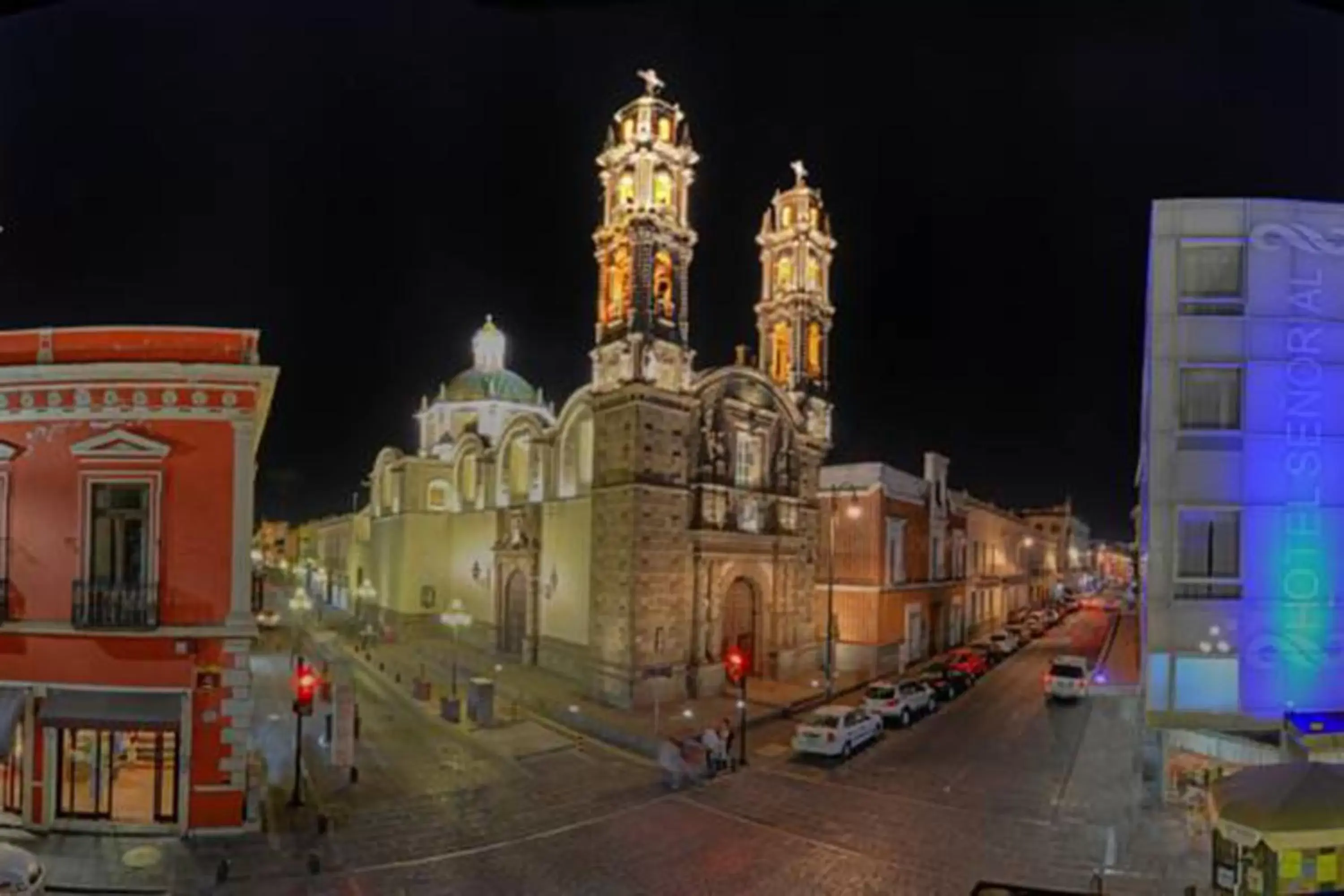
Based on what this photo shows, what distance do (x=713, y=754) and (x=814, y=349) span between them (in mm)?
20964

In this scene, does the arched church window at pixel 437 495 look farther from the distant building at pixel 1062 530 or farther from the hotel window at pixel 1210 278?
the distant building at pixel 1062 530

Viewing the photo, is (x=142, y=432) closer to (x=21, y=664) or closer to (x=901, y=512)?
(x=21, y=664)

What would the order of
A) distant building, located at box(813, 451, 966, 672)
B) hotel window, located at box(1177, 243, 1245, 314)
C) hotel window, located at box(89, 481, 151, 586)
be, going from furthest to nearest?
distant building, located at box(813, 451, 966, 672)
hotel window, located at box(1177, 243, 1245, 314)
hotel window, located at box(89, 481, 151, 586)

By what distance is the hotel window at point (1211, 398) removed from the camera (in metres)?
15.7

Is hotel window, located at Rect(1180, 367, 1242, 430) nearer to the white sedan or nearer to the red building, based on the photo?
the white sedan

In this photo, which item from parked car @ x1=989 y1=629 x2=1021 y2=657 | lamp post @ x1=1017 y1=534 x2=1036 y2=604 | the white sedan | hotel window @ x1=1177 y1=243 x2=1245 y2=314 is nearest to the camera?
hotel window @ x1=1177 y1=243 x2=1245 y2=314

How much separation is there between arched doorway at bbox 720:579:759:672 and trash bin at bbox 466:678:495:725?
32.0 ft

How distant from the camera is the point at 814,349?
37.5 metres

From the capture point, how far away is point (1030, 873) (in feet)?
45.8

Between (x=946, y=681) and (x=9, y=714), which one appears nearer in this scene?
(x=9, y=714)

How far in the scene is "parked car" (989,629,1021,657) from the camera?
4053cm

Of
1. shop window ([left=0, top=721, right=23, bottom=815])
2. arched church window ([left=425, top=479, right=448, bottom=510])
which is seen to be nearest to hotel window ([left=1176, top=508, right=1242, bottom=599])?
shop window ([left=0, top=721, right=23, bottom=815])

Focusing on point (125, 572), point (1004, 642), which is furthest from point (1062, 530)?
point (125, 572)

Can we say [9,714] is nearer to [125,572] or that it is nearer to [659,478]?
[125,572]
